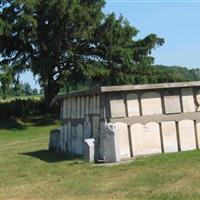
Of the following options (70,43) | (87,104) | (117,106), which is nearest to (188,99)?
(117,106)

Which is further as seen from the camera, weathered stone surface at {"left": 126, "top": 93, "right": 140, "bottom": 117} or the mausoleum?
weathered stone surface at {"left": 126, "top": 93, "right": 140, "bottom": 117}

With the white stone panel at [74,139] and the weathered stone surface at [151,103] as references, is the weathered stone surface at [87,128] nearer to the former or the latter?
the white stone panel at [74,139]

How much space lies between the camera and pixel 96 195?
31.0 feet

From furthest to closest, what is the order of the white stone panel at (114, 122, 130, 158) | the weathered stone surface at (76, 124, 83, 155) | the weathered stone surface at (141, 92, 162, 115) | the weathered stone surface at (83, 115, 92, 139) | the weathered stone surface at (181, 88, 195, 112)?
the weathered stone surface at (76, 124, 83, 155), the weathered stone surface at (83, 115, 92, 139), the weathered stone surface at (181, 88, 195, 112), the weathered stone surface at (141, 92, 162, 115), the white stone panel at (114, 122, 130, 158)

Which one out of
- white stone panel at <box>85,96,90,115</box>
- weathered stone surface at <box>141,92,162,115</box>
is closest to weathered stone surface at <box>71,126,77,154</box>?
white stone panel at <box>85,96,90,115</box>

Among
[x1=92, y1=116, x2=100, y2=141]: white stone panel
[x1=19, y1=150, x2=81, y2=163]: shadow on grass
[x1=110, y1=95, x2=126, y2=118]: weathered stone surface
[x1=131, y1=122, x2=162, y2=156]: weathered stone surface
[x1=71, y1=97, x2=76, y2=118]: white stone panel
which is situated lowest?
[x1=19, y1=150, x2=81, y2=163]: shadow on grass

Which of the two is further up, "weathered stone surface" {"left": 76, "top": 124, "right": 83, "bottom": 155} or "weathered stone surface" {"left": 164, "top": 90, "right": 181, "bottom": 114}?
"weathered stone surface" {"left": 164, "top": 90, "right": 181, "bottom": 114}

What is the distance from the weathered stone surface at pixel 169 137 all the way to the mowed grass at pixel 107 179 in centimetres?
101

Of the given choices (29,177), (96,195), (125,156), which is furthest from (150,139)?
(96,195)

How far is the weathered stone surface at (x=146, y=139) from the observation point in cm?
1405

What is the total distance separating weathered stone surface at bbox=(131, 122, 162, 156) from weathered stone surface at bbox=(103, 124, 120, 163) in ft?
2.44

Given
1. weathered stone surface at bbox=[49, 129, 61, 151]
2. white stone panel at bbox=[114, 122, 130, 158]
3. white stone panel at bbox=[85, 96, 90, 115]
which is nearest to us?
white stone panel at bbox=[114, 122, 130, 158]

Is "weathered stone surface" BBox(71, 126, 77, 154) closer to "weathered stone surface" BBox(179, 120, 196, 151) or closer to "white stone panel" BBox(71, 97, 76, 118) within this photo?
"white stone panel" BBox(71, 97, 76, 118)

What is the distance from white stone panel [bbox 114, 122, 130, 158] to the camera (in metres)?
13.9
